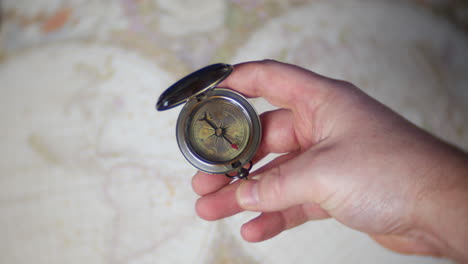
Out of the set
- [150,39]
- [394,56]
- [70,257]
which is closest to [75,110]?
[150,39]

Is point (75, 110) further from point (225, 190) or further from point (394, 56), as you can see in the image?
point (394, 56)

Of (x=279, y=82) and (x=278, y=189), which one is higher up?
(x=279, y=82)

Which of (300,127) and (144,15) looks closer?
(300,127)

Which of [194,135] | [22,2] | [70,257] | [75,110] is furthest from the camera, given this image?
[22,2]

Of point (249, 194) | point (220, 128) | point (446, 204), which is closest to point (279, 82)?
point (220, 128)

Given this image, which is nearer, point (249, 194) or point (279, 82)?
point (249, 194)

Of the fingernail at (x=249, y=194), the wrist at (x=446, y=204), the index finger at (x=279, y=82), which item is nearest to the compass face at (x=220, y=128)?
the index finger at (x=279, y=82)

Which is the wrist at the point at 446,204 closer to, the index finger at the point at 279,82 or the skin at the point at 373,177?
the skin at the point at 373,177

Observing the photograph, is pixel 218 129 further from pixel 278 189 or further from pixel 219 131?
pixel 278 189
